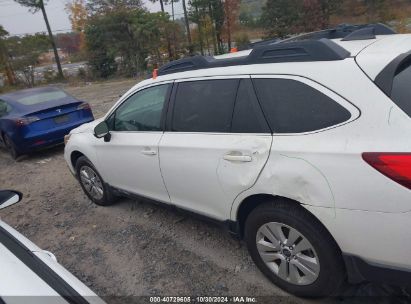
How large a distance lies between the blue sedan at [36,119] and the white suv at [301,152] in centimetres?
425

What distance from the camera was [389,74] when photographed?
2059 mm

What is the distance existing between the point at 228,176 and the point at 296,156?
0.59 meters

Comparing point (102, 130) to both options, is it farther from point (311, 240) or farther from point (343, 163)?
point (343, 163)

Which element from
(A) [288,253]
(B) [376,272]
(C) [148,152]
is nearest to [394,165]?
(B) [376,272]

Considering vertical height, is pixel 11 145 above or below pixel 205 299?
above

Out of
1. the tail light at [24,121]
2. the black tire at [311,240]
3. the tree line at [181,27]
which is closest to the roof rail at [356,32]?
the black tire at [311,240]

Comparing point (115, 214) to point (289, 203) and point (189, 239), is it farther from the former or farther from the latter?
point (289, 203)

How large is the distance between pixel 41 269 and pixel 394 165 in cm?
193

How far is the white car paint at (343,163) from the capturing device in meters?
Answer: 1.96

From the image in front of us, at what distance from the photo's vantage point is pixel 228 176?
8.73ft

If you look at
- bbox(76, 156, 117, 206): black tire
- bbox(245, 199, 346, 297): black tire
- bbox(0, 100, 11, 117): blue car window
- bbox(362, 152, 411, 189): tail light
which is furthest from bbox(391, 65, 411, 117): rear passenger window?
bbox(0, 100, 11, 117): blue car window

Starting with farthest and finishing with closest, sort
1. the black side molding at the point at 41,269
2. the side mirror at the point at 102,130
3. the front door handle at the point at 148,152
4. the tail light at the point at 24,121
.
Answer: the tail light at the point at 24,121, the side mirror at the point at 102,130, the front door handle at the point at 148,152, the black side molding at the point at 41,269

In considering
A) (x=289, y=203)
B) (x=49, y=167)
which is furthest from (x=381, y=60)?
(x=49, y=167)

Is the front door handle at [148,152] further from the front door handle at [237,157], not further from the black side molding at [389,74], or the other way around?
the black side molding at [389,74]
